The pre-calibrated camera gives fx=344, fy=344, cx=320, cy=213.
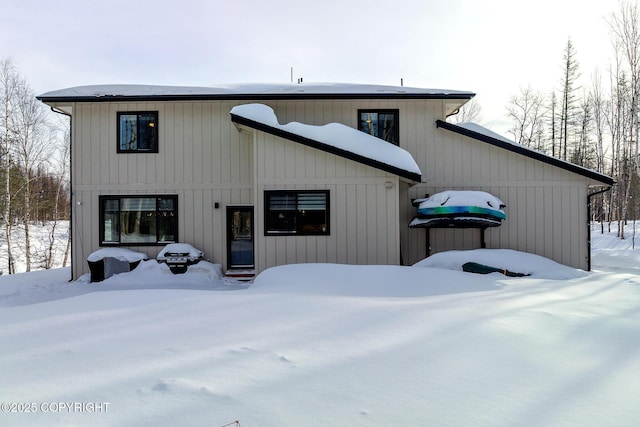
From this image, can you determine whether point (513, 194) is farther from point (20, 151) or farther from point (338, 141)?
point (20, 151)

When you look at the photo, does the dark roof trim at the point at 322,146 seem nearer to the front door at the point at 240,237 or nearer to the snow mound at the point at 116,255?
the front door at the point at 240,237

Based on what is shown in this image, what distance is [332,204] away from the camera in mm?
8602

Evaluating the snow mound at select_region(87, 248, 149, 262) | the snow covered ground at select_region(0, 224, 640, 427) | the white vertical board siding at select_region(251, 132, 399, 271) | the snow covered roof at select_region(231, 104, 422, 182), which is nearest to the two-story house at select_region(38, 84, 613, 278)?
the snow mound at select_region(87, 248, 149, 262)

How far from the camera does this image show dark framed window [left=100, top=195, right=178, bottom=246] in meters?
10.1

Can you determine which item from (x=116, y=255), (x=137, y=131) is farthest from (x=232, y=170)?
(x=116, y=255)

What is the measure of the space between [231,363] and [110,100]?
10.2 meters

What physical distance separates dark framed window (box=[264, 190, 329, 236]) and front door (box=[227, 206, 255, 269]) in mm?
1768

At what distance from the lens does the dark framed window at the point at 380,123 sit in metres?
10.4

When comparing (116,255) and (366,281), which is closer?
(366,281)

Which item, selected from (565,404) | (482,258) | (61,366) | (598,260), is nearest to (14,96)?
(61,366)

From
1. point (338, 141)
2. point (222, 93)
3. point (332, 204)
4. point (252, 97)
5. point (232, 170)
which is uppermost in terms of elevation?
point (222, 93)

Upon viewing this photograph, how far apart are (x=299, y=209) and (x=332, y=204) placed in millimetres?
839

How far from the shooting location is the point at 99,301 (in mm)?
4508

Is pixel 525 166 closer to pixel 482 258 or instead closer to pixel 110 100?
pixel 482 258
